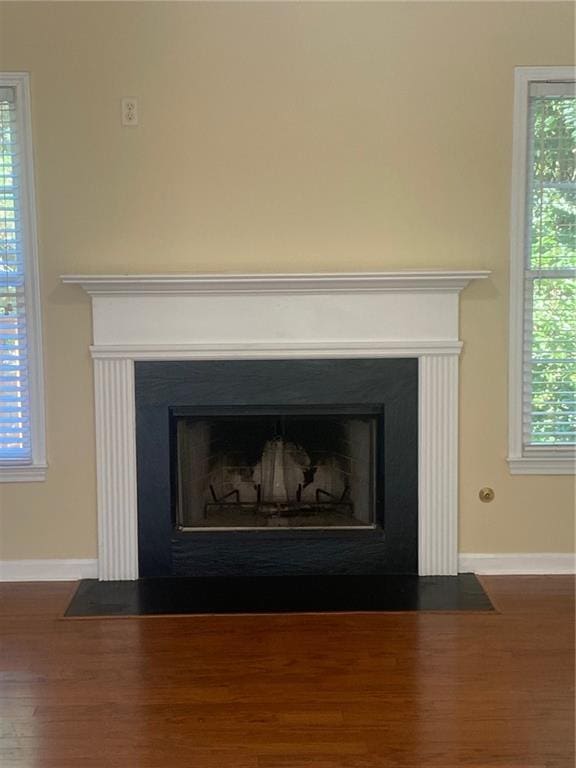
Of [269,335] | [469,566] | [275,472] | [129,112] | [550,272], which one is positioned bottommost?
[469,566]

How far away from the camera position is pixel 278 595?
345 cm

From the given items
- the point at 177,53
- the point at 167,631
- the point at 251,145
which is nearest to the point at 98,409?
the point at 167,631

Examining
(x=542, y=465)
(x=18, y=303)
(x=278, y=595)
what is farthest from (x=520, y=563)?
(x=18, y=303)

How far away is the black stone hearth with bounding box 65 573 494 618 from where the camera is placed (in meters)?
3.34

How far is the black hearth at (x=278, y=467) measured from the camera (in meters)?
3.59

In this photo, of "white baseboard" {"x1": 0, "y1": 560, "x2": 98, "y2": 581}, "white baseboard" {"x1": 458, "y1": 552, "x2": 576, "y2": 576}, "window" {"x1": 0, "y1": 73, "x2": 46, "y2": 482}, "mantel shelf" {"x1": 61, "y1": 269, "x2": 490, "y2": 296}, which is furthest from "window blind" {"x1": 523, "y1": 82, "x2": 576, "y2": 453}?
"window" {"x1": 0, "y1": 73, "x2": 46, "y2": 482}

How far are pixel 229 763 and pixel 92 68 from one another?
2674 mm

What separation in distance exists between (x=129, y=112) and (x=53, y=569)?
198cm

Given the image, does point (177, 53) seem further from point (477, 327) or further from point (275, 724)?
point (275, 724)

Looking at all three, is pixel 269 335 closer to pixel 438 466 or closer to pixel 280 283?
pixel 280 283

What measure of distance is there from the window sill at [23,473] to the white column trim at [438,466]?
5.37ft

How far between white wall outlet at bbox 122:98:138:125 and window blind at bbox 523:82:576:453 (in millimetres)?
1640

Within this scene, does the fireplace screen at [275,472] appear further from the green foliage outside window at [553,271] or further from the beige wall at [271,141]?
the green foliage outside window at [553,271]

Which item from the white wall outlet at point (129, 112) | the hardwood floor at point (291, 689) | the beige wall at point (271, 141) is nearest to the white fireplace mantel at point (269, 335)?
the beige wall at point (271, 141)
